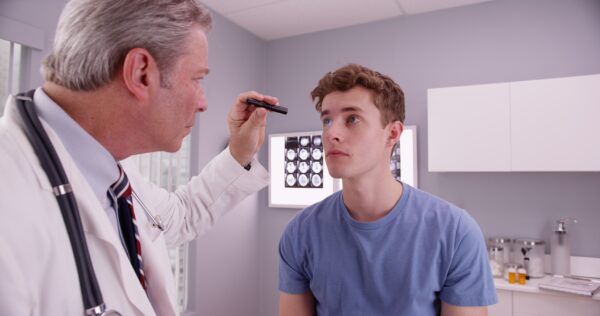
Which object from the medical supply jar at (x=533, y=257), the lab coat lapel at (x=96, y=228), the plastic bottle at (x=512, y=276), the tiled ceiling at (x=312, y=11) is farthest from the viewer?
the tiled ceiling at (x=312, y=11)

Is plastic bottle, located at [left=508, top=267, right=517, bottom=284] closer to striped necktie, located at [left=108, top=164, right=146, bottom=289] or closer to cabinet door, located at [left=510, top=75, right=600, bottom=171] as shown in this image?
cabinet door, located at [left=510, top=75, right=600, bottom=171]

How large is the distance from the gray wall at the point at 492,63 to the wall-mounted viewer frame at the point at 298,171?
0.14m

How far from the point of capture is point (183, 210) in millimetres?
1339

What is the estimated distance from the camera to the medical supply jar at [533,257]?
2.34 meters

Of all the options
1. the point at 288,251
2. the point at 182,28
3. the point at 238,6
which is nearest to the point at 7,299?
the point at 182,28

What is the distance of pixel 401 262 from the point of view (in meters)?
1.25

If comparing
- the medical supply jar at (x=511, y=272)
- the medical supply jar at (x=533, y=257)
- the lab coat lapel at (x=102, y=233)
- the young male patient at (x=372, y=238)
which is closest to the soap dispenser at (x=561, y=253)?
the medical supply jar at (x=533, y=257)

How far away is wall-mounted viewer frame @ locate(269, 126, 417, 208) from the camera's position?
3150 mm

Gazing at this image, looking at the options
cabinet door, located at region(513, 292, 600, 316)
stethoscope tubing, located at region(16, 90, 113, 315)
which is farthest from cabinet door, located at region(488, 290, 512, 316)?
stethoscope tubing, located at region(16, 90, 113, 315)

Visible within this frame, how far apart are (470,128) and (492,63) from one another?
0.62 metres

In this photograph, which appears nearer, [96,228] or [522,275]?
[96,228]

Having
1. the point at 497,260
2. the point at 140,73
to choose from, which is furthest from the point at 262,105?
the point at 497,260

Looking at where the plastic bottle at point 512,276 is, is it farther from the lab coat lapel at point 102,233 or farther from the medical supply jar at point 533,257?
the lab coat lapel at point 102,233

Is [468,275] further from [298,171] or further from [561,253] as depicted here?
[298,171]
